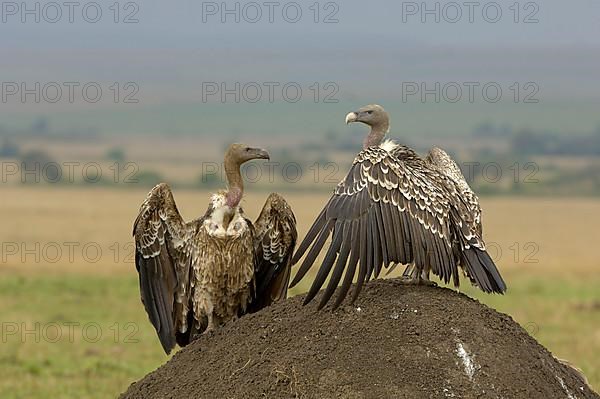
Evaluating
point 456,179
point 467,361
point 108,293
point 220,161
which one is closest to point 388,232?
point 467,361

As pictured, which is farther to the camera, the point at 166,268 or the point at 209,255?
the point at 166,268

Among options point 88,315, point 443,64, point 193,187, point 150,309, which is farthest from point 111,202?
point 443,64

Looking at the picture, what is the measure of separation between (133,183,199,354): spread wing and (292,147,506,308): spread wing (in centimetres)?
218

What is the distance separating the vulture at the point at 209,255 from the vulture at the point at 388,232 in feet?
6.24

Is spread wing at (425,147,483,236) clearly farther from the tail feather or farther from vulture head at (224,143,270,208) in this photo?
vulture head at (224,143,270,208)

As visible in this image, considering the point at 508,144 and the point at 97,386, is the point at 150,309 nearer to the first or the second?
the point at 97,386

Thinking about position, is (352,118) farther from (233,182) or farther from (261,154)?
(233,182)

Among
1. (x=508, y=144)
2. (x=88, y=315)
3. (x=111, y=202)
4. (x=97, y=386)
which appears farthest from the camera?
(x=508, y=144)

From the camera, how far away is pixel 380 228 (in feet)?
28.5

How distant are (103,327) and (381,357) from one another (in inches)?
585

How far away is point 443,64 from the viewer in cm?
16475

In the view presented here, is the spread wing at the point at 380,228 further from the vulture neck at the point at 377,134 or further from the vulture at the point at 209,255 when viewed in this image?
the vulture at the point at 209,255

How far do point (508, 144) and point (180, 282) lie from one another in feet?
349

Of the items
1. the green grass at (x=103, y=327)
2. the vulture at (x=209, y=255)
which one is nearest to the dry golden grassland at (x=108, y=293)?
the green grass at (x=103, y=327)
